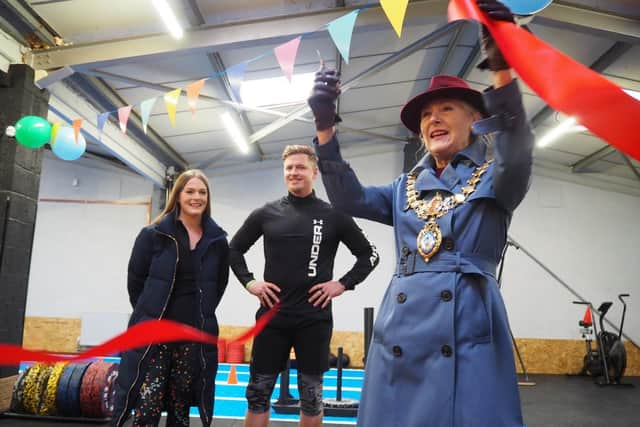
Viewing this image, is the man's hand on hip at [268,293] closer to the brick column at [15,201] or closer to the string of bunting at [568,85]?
the string of bunting at [568,85]

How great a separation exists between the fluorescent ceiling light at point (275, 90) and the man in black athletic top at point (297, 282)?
11.3 feet

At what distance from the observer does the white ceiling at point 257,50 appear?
4469 mm

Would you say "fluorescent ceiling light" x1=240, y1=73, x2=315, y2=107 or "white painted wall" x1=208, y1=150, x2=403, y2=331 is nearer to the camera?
"fluorescent ceiling light" x1=240, y1=73, x2=315, y2=107

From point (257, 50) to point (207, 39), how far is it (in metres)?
0.67

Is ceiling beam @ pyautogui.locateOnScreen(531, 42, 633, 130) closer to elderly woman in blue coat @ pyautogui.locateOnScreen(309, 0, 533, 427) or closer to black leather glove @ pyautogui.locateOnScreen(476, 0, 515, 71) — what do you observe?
elderly woman in blue coat @ pyautogui.locateOnScreen(309, 0, 533, 427)

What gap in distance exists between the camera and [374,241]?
927cm

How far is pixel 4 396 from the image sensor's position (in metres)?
4.09

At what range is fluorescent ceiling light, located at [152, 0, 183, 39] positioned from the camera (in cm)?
424

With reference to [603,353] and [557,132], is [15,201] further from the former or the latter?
[603,353]

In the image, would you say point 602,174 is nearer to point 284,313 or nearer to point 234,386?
point 234,386

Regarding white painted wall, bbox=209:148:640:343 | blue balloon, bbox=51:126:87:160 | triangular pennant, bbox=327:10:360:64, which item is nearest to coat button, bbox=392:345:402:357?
triangular pennant, bbox=327:10:360:64

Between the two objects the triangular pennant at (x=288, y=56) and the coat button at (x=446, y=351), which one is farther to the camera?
the triangular pennant at (x=288, y=56)

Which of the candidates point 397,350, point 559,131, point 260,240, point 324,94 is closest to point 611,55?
point 559,131

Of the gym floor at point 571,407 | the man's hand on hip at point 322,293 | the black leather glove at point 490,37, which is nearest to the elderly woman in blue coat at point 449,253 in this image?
the black leather glove at point 490,37
